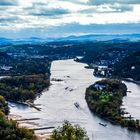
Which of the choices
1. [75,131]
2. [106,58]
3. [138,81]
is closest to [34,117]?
[75,131]

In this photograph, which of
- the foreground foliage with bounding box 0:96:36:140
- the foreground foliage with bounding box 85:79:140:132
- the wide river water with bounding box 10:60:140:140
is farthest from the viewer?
the foreground foliage with bounding box 85:79:140:132

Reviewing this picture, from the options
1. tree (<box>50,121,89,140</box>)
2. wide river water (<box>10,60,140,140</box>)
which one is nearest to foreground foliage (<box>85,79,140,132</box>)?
wide river water (<box>10,60,140,140</box>)

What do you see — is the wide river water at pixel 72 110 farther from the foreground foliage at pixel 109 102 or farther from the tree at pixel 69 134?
the tree at pixel 69 134

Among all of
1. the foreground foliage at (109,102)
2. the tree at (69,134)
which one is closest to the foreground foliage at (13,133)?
the foreground foliage at (109,102)

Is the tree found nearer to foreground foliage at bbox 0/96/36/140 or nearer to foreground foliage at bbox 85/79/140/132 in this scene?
foreground foliage at bbox 0/96/36/140

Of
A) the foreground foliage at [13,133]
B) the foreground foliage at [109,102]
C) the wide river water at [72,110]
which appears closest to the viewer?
the foreground foliage at [13,133]

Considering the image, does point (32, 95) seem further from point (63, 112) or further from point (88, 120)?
point (88, 120)

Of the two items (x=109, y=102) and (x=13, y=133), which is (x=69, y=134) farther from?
(x=109, y=102)
